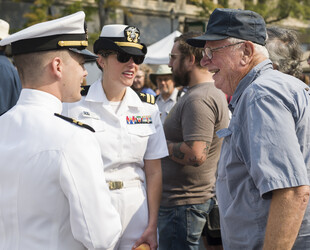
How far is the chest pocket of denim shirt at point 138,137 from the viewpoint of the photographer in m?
2.61

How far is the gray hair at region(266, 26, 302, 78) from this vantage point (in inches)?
107

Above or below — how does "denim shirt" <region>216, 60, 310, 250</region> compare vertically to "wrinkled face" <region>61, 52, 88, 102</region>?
below

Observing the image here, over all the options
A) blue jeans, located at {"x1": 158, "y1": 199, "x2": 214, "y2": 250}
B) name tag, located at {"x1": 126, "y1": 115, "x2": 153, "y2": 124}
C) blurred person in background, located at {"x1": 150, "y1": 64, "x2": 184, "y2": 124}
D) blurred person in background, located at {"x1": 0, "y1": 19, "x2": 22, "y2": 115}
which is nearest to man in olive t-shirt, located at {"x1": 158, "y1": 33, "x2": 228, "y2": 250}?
blue jeans, located at {"x1": 158, "y1": 199, "x2": 214, "y2": 250}

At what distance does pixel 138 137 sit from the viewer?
265 centimetres

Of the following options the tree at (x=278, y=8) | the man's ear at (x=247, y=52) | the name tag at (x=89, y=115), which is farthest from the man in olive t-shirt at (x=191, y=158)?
the tree at (x=278, y=8)

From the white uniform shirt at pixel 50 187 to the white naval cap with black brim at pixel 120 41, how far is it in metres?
Answer: 1.12

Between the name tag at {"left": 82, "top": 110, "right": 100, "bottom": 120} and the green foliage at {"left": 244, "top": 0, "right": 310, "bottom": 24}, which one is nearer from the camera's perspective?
the name tag at {"left": 82, "top": 110, "right": 100, "bottom": 120}

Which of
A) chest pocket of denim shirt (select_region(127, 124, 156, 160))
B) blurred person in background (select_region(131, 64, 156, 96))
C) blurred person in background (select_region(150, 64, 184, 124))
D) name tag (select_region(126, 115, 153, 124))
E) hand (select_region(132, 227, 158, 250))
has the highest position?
name tag (select_region(126, 115, 153, 124))

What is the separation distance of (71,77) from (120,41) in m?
0.98

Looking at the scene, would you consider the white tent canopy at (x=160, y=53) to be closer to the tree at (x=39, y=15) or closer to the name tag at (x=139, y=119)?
the tree at (x=39, y=15)

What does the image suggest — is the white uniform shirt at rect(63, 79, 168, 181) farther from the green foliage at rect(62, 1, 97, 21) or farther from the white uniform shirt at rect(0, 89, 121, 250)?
the green foliage at rect(62, 1, 97, 21)

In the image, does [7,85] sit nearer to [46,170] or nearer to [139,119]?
[139,119]

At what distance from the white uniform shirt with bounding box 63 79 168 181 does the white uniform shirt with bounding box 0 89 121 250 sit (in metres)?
0.84

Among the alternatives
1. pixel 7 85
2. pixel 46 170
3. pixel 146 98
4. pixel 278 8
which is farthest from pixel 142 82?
pixel 278 8
